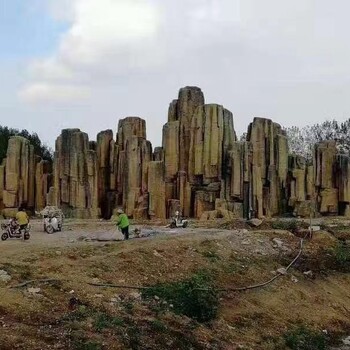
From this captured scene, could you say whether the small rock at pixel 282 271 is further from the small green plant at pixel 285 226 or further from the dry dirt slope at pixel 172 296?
the small green plant at pixel 285 226

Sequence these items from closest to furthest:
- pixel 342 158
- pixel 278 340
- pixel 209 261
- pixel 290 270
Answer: pixel 278 340 → pixel 209 261 → pixel 290 270 → pixel 342 158

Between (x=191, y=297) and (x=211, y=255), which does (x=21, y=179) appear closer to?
(x=211, y=255)

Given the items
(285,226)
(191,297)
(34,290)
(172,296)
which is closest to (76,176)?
(285,226)

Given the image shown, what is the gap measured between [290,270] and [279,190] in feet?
54.7

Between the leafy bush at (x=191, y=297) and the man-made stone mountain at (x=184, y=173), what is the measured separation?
17.3 m

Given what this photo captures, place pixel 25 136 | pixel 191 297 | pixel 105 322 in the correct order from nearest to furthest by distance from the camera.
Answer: pixel 105 322 < pixel 191 297 < pixel 25 136

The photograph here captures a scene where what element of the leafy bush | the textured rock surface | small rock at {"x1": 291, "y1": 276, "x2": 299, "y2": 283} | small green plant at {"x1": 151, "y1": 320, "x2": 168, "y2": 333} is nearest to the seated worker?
the leafy bush

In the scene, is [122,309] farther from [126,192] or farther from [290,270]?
[126,192]

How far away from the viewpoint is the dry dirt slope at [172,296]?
11500 millimetres

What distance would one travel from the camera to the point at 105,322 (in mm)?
11773

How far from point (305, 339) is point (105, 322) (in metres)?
5.24

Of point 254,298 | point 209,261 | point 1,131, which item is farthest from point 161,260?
point 1,131

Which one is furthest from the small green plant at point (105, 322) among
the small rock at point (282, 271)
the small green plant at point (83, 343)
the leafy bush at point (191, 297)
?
the small rock at point (282, 271)

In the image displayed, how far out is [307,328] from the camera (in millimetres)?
15086
